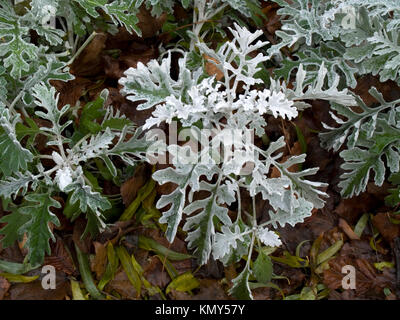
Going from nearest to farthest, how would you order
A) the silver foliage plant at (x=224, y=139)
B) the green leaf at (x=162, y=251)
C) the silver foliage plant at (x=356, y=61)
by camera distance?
the silver foliage plant at (x=224, y=139)
the silver foliage plant at (x=356, y=61)
the green leaf at (x=162, y=251)

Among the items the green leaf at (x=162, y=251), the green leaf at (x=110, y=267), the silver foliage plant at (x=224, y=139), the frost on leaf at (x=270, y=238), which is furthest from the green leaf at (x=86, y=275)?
the frost on leaf at (x=270, y=238)

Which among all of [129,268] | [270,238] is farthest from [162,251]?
[270,238]

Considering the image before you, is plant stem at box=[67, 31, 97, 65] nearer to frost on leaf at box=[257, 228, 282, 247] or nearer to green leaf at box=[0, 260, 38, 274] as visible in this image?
green leaf at box=[0, 260, 38, 274]

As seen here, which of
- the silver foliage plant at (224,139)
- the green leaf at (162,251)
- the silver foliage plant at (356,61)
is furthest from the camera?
the green leaf at (162,251)

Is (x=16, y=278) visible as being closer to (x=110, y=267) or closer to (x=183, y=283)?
(x=110, y=267)

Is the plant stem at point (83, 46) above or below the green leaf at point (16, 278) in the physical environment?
above

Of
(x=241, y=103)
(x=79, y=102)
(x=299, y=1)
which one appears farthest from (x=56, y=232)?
(x=299, y=1)

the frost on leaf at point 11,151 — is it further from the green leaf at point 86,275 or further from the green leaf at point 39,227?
the green leaf at point 86,275

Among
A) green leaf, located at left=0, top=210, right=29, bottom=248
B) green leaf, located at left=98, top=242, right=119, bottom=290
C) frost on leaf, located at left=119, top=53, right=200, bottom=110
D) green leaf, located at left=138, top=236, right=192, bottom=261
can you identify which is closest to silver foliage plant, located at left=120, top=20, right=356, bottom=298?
frost on leaf, located at left=119, top=53, right=200, bottom=110

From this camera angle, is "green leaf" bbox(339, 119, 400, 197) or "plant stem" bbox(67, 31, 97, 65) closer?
"green leaf" bbox(339, 119, 400, 197)

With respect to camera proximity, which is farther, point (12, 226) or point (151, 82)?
point (12, 226)

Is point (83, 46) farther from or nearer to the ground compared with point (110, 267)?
farther from the ground
